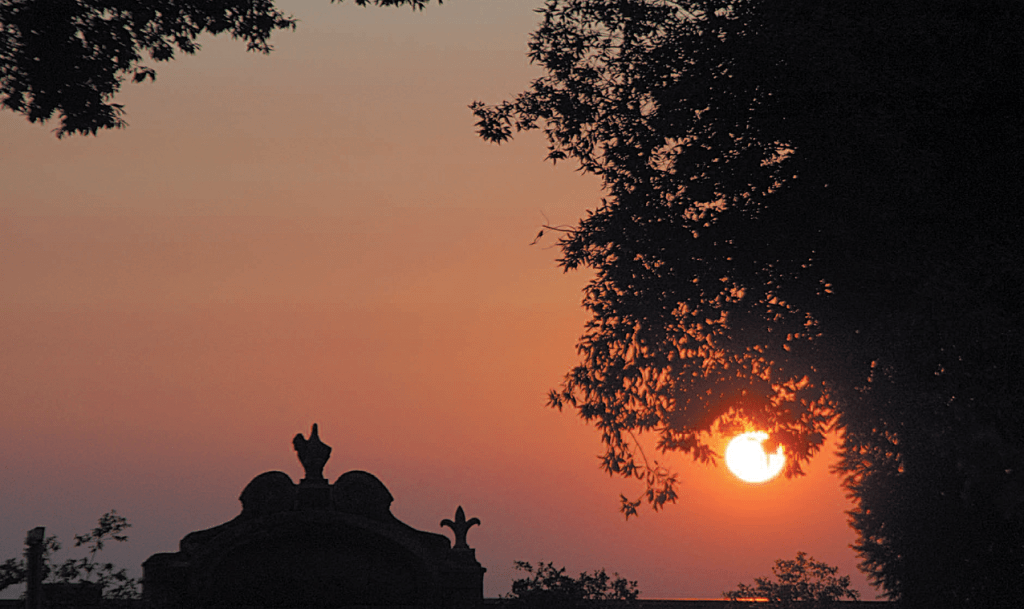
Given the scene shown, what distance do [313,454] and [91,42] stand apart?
35.3 ft

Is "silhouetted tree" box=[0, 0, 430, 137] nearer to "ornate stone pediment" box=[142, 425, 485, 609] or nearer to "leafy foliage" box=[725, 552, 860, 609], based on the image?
"ornate stone pediment" box=[142, 425, 485, 609]

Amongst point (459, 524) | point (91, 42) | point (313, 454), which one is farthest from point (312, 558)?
point (91, 42)

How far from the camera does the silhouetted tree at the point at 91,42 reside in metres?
20.5

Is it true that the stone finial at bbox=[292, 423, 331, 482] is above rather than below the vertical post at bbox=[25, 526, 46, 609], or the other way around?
above

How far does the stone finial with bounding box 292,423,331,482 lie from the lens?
86.7 feet

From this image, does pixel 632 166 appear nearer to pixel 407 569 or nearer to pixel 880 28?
pixel 880 28

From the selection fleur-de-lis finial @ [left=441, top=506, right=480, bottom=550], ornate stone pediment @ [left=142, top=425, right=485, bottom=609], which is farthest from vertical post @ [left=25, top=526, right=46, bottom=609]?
fleur-de-lis finial @ [left=441, top=506, right=480, bottom=550]

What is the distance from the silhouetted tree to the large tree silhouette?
17.1ft

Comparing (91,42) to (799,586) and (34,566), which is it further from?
(799,586)

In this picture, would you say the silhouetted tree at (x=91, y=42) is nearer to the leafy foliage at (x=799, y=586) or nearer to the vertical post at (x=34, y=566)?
the vertical post at (x=34, y=566)

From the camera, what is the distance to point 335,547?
26.3 m

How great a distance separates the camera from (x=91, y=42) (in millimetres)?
20844

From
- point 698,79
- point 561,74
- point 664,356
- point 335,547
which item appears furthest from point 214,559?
point 698,79

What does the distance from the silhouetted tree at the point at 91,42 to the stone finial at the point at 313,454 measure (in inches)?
359
